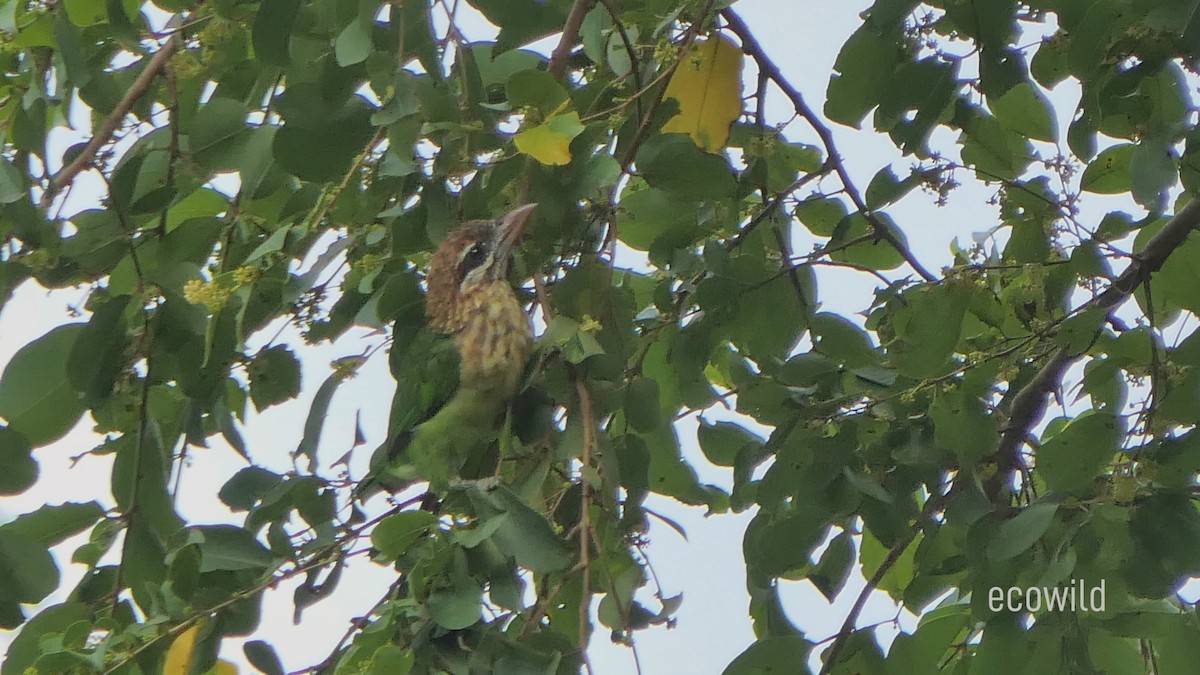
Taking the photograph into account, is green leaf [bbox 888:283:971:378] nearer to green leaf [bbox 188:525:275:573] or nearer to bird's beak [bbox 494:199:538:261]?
bird's beak [bbox 494:199:538:261]

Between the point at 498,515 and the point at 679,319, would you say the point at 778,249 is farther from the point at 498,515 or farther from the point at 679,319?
the point at 498,515

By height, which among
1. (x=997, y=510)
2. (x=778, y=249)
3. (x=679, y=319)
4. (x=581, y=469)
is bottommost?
(x=581, y=469)

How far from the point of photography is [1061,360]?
2.71 m

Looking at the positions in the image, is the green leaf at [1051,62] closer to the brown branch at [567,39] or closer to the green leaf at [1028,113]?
the green leaf at [1028,113]

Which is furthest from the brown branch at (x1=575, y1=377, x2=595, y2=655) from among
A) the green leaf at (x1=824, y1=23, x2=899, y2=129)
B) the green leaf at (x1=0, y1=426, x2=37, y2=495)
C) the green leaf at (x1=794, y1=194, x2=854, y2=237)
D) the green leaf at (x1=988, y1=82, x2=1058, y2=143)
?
the green leaf at (x1=988, y1=82, x2=1058, y2=143)

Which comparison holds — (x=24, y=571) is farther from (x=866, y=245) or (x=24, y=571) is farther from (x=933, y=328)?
(x=866, y=245)

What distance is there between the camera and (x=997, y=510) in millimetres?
2561


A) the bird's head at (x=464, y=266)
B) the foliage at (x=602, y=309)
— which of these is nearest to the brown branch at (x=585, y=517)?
the foliage at (x=602, y=309)

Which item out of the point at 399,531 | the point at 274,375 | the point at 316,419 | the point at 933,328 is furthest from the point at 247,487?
the point at 933,328

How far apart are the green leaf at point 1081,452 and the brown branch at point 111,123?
1.75 meters

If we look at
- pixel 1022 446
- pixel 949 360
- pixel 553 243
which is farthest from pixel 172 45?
pixel 1022 446

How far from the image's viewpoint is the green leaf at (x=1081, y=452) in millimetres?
2334

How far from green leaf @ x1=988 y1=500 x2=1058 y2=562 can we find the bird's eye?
1.23 meters

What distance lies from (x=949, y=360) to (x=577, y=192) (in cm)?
86
